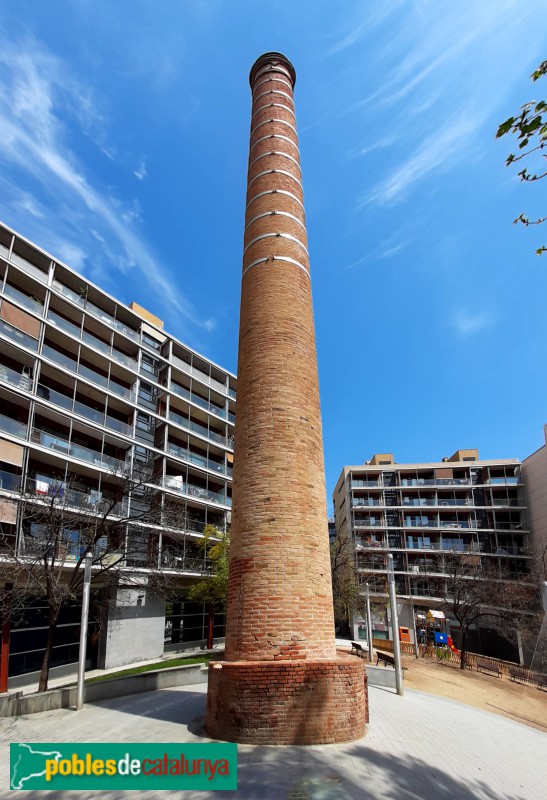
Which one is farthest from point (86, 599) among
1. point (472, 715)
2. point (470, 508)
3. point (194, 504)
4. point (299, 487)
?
point (470, 508)

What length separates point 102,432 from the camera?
2666 centimetres

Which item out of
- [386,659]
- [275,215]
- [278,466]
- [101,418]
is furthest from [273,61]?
[386,659]

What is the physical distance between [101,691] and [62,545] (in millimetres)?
6846

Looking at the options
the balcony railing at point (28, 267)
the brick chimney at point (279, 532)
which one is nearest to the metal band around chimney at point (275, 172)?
the brick chimney at point (279, 532)

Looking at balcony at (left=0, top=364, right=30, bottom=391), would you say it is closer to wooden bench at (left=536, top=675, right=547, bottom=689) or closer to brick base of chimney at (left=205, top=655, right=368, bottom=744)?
brick base of chimney at (left=205, top=655, right=368, bottom=744)

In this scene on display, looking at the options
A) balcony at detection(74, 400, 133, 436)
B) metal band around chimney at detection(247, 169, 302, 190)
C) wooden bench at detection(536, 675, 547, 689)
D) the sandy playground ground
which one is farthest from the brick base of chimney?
wooden bench at detection(536, 675, 547, 689)

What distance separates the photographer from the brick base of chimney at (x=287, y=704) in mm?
7816

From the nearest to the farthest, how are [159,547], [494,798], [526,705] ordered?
[494,798] → [526,705] → [159,547]

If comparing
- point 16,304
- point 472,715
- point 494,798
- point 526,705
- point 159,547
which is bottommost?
point 526,705

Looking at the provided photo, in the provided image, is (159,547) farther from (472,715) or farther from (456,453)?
(456,453)

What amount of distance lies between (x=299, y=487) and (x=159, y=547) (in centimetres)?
1837

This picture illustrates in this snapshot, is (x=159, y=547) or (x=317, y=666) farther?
(x=159, y=547)

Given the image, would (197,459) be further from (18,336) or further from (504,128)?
(504,128)

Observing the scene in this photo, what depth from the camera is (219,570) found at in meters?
24.3
